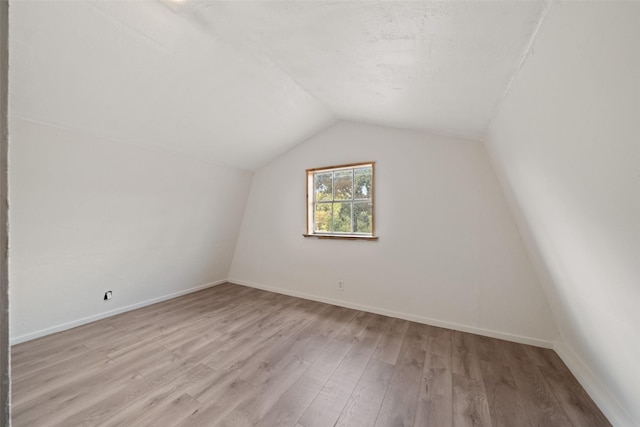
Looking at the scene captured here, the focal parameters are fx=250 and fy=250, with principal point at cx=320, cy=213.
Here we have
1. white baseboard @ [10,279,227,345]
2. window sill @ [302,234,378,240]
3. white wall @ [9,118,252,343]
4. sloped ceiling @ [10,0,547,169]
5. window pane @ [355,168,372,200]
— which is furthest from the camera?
window pane @ [355,168,372,200]

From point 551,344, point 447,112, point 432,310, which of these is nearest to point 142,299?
point 432,310

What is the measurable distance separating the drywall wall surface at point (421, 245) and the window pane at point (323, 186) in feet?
0.62

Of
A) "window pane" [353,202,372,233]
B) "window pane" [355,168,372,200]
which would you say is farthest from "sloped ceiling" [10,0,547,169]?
"window pane" [353,202,372,233]

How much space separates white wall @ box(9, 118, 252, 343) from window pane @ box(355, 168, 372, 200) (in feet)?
5.57

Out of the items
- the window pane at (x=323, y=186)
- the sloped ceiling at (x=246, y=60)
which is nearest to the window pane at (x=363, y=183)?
the window pane at (x=323, y=186)

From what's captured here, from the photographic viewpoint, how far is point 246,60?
1.79 metres

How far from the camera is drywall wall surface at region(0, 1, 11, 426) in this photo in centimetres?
32

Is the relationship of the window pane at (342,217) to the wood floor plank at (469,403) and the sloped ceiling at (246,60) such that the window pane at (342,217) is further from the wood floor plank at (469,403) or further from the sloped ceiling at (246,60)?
the wood floor plank at (469,403)

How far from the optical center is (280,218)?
3701 mm

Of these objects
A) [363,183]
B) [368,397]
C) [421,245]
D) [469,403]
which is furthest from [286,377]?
[363,183]

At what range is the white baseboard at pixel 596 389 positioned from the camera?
142cm

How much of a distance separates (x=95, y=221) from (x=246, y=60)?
203 cm

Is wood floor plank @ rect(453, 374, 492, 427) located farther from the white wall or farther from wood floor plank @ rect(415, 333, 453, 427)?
the white wall

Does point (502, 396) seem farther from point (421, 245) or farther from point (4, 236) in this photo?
point (4, 236)
